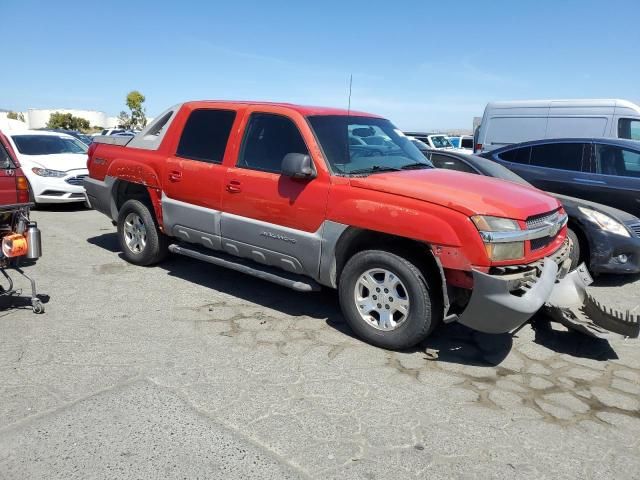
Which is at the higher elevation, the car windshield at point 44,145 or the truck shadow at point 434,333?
the car windshield at point 44,145

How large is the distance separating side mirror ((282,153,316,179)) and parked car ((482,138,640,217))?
4.52 metres

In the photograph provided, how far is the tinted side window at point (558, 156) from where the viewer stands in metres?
7.55

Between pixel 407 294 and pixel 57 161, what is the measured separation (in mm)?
8634

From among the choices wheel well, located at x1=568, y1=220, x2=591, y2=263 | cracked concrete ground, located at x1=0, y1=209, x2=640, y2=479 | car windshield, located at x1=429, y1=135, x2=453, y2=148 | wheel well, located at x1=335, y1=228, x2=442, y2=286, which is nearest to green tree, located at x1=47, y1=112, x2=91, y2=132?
car windshield, located at x1=429, y1=135, x2=453, y2=148

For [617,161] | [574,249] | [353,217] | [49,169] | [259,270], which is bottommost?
[259,270]

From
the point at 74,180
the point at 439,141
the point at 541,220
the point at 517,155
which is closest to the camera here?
the point at 541,220

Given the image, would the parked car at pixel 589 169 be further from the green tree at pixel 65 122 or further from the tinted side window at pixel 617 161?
the green tree at pixel 65 122

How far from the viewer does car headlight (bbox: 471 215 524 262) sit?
3677 mm

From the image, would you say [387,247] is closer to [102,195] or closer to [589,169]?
[102,195]

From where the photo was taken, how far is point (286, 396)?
3402 mm

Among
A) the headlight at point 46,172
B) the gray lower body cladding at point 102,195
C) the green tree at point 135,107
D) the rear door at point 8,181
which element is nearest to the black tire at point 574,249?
the gray lower body cladding at point 102,195

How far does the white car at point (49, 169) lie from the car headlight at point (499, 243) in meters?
8.52

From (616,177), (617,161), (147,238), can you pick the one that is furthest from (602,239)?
(147,238)

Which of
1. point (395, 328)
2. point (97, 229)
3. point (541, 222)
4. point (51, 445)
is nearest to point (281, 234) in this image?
point (395, 328)
